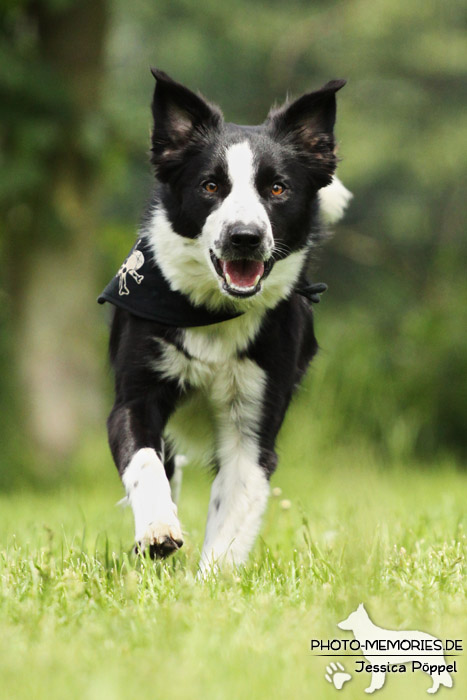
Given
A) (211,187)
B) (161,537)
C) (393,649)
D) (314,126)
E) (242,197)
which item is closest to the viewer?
(393,649)

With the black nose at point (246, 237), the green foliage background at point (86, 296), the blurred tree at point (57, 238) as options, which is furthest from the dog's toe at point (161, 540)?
the blurred tree at point (57, 238)

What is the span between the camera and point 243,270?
150 inches

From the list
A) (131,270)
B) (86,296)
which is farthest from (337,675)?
(86,296)

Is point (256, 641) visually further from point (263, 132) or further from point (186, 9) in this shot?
point (186, 9)

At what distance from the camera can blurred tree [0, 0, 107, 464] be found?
1021 cm

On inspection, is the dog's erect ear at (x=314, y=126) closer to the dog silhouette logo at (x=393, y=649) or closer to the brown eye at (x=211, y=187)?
the brown eye at (x=211, y=187)

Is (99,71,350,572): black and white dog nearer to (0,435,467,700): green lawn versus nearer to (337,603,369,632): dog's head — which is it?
(0,435,467,700): green lawn

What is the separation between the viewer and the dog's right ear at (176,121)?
13.2 feet

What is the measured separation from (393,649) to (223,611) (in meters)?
0.51

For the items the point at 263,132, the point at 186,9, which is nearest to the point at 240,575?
the point at 263,132

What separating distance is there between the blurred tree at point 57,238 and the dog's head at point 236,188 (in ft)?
19.7

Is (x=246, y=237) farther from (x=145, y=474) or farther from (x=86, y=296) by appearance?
(x=86, y=296)

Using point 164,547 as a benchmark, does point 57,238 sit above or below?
above

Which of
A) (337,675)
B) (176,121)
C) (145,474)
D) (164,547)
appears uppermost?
(176,121)
